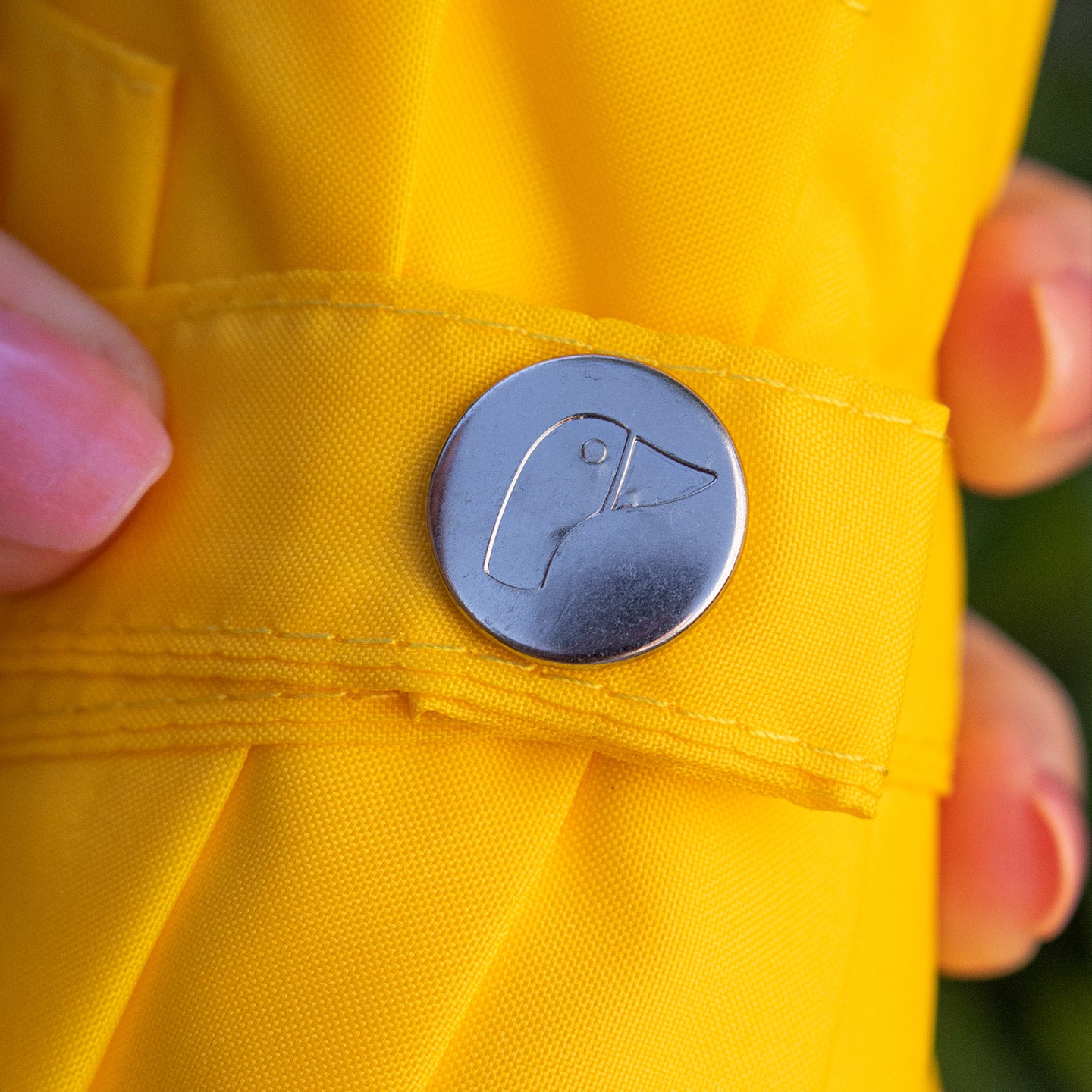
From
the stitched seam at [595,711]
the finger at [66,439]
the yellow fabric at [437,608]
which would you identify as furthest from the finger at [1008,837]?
the finger at [66,439]

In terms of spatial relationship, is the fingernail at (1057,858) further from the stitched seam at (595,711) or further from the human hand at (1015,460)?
the stitched seam at (595,711)

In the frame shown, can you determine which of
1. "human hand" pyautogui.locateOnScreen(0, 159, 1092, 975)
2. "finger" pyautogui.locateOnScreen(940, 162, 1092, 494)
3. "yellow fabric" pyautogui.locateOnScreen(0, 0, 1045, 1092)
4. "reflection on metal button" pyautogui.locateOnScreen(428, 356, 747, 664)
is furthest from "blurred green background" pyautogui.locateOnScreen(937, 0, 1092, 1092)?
"reflection on metal button" pyautogui.locateOnScreen(428, 356, 747, 664)

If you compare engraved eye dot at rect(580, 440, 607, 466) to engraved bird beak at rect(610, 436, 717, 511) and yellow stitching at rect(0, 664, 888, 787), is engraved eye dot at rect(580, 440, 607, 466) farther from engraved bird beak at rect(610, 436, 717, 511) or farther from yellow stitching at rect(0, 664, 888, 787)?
yellow stitching at rect(0, 664, 888, 787)

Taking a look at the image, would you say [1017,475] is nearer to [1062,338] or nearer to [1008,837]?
[1062,338]

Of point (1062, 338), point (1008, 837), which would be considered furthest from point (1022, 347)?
point (1008, 837)

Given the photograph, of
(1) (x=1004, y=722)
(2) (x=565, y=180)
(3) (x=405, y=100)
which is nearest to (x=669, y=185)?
(2) (x=565, y=180)

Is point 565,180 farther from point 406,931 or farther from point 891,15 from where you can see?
point 406,931
